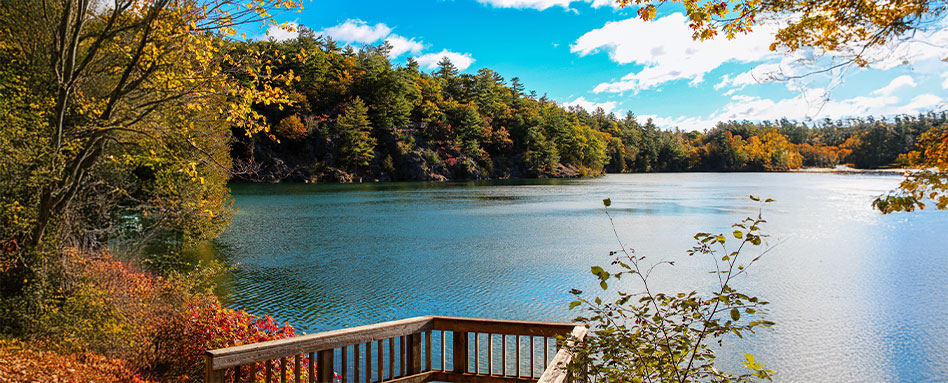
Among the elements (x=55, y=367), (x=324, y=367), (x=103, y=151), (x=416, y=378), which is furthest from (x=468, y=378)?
(x=103, y=151)

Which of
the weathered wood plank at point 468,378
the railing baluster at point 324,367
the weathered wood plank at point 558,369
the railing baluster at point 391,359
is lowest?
the weathered wood plank at point 468,378

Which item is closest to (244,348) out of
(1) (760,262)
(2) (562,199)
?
(1) (760,262)

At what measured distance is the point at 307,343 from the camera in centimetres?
370

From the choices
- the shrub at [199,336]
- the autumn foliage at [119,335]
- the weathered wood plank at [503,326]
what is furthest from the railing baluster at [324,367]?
the autumn foliage at [119,335]

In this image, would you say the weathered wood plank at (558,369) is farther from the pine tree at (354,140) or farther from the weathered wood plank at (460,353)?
the pine tree at (354,140)

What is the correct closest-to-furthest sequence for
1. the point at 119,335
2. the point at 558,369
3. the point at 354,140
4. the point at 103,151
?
the point at 558,369
the point at 119,335
the point at 103,151
the point at 354,140

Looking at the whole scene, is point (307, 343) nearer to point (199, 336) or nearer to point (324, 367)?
point (324, 367)

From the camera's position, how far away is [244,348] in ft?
11.5

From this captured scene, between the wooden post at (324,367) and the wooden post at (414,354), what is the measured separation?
639mm

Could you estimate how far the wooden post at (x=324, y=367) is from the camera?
3689 mm

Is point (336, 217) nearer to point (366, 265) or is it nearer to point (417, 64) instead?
point (366, 265)

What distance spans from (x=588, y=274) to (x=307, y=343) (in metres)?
11.1

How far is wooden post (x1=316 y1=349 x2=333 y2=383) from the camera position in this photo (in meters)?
3.69

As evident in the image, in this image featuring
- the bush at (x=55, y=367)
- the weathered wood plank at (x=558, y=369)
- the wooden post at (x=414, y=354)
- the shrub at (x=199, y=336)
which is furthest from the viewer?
the shrub at (x=199, y=336)
